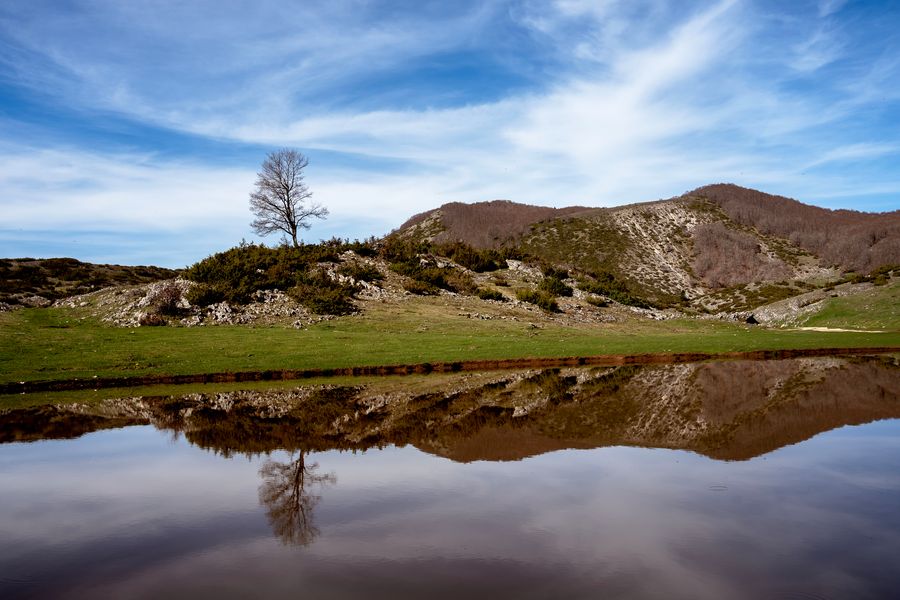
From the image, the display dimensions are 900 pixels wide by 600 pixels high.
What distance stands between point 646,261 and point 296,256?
256 ft

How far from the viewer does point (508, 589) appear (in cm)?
714

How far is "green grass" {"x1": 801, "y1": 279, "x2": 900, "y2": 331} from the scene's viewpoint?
5228 centimetres

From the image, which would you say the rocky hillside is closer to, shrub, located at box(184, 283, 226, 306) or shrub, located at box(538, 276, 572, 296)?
shrub, located at box(538, 276, 572, 296)

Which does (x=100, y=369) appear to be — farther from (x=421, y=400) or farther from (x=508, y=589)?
(x=508, y=589)

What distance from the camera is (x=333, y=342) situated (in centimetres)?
3594

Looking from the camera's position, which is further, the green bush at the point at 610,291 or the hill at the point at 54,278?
the green bush at the point at 610,291

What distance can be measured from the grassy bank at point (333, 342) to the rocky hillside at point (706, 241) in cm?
4294

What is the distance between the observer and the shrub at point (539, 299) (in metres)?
52.8

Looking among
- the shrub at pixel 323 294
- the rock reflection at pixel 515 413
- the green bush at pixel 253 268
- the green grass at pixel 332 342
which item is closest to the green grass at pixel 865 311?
the green grass at pixel 332 342

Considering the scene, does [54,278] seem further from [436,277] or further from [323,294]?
[436,277]

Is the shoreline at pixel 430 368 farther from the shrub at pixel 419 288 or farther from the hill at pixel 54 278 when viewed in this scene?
the hill at pixel 54 278

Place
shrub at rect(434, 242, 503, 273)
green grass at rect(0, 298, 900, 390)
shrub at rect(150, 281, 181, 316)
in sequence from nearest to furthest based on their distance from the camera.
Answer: green grass at rect(0, 298, 900, 390)
shrub at rect(150, 281, 181, 316)
shrub at rect(434, 242, 503, 273)

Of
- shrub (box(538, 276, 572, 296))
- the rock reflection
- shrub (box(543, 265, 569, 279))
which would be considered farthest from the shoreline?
shrub (box(543, 265, 569, 279))

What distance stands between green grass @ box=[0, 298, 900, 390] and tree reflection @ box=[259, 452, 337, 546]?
17.2 m
